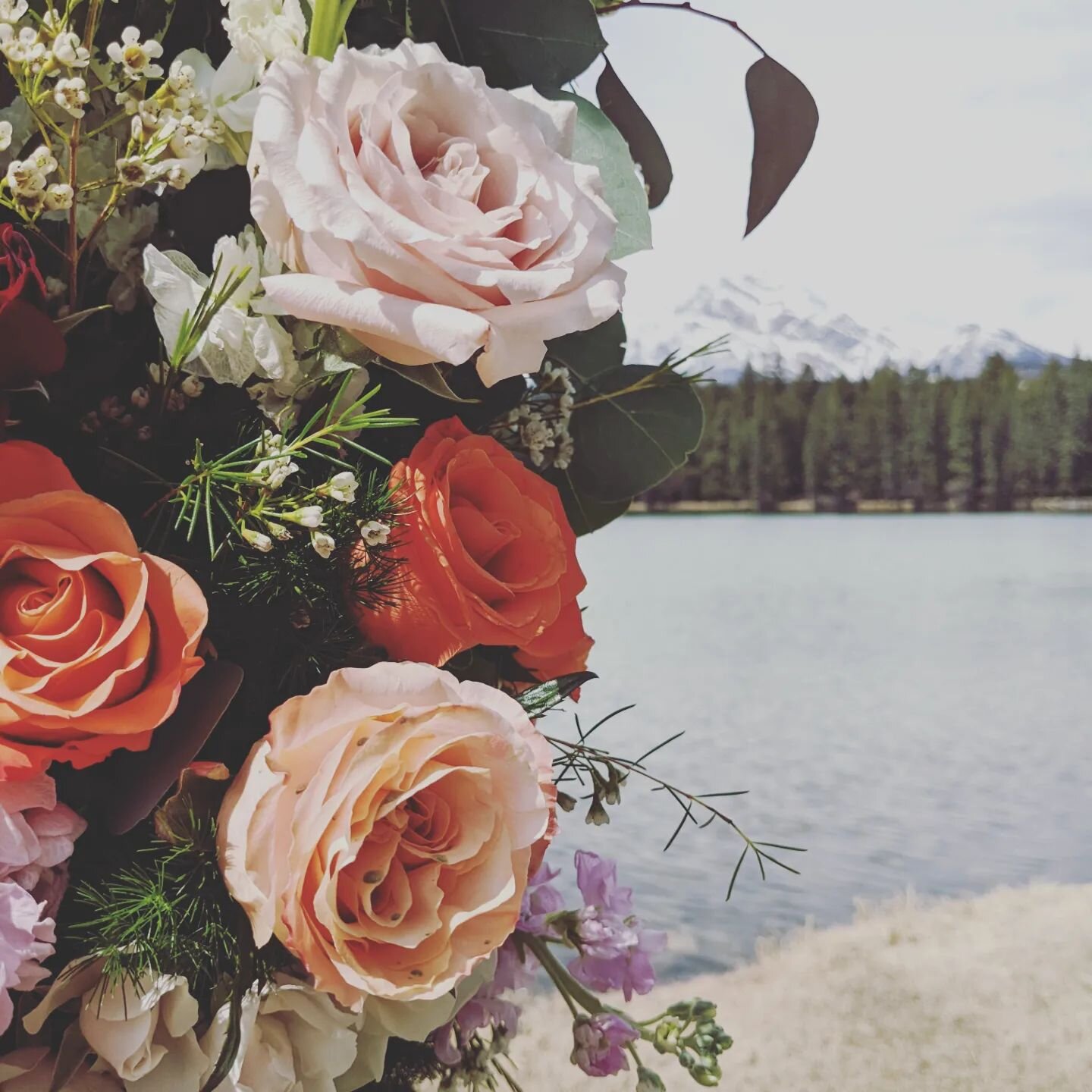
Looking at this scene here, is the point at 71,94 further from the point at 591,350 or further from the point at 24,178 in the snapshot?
the point at 591,350

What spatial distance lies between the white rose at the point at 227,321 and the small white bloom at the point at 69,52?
0.05 meters

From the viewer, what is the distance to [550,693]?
44 centimetres

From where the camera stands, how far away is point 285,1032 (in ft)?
1.13

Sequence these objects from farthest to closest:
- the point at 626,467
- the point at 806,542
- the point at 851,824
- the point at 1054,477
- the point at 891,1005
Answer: the point at 1054,477, the point at 806,542, the point at 851,824, the point at 891,1005, the point at 626,467

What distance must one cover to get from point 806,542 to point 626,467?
1366 centimetres

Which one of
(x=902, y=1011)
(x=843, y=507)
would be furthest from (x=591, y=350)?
(x=843, y=507)

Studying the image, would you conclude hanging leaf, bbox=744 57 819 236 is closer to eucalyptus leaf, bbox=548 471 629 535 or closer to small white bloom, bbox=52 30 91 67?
eucalyptus leaf, bbox=548 471 629 535

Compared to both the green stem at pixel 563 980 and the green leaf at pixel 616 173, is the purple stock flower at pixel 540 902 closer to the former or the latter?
the green stem at pixel 563 980

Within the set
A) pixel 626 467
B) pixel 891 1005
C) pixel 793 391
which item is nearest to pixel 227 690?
pixel 626 467

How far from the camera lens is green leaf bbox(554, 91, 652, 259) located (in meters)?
0.41

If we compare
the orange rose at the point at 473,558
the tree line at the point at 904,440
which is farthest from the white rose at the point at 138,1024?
the tree line at the point at 904,440

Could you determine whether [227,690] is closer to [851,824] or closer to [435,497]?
[435,497]

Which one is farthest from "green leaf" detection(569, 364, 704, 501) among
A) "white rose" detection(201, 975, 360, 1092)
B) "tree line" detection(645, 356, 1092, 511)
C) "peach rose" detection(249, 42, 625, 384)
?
"tree line" detection(645, 356, 1092, 511)

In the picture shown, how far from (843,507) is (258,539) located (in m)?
17.5
